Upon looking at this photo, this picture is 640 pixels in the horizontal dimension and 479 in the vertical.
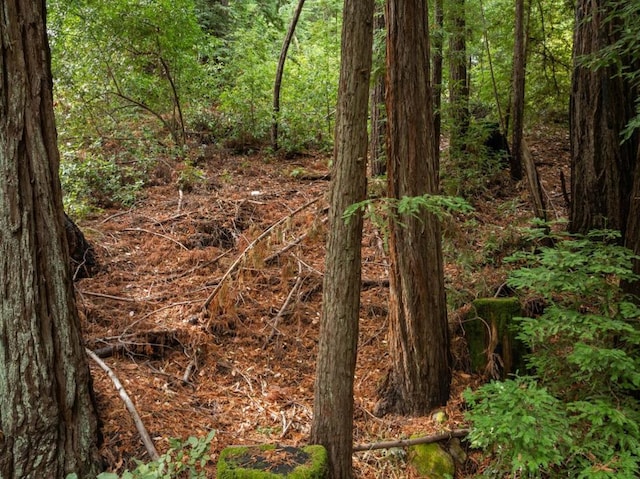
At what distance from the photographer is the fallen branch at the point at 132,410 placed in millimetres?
3252

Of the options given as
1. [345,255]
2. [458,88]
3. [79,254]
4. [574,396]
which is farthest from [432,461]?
[458,88]

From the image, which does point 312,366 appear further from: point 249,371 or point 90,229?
point 90,229

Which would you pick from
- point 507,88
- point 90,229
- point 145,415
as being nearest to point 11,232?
point 145,415

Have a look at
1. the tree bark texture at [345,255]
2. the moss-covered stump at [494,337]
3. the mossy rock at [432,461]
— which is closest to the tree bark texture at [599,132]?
the moss-covered stump at [494,337]

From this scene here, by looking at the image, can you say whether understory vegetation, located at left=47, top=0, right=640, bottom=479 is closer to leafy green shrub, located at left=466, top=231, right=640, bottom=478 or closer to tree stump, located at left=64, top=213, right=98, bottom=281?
leafy green shrub, located at left=466, top=231, right=640, bottom=478

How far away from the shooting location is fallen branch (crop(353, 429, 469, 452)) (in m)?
3.82

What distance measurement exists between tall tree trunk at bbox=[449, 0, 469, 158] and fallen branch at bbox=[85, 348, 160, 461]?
19.5 feet

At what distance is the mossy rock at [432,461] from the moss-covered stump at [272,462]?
0.97 metres

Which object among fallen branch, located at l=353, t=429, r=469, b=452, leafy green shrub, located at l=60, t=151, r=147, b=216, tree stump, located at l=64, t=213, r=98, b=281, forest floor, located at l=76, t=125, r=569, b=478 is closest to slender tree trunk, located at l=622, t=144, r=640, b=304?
forest floor, located at l=76, t=125, r=569, b=478

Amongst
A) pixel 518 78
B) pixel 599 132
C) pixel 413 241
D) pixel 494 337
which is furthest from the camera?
pixel 518 78

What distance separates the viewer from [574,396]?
3.49m

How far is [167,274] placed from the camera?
5754 mm

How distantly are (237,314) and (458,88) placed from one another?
5.28 metres

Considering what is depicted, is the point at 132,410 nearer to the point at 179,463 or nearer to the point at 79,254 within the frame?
the point at 179,463
